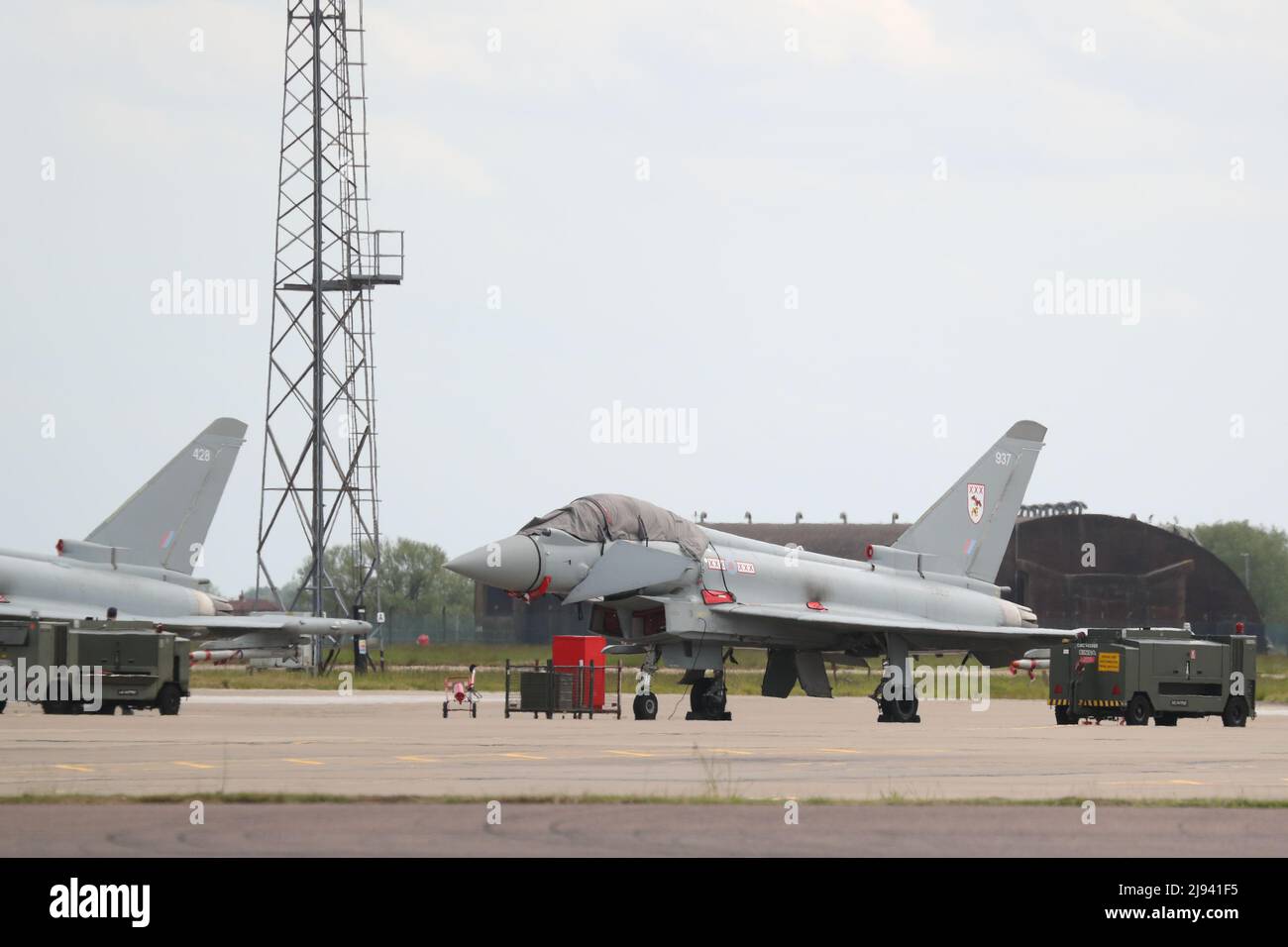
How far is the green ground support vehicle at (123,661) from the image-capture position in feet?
85.6

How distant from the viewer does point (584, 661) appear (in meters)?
28.6

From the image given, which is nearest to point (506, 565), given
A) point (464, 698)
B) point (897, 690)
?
point (464, 698)

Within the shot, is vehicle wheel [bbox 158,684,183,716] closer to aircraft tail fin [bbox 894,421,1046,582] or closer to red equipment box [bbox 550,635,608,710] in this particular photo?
red equipment box [bbox 550,635,608,710]

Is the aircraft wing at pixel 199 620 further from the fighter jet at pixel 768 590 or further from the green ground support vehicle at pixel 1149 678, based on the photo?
the green ground support vehicle at pixel 1149 678

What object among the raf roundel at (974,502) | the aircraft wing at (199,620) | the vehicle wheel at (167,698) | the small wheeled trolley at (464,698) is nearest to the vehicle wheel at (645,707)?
the small wheeled trolley at (464,698)

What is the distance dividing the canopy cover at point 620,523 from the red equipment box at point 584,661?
6.00ft

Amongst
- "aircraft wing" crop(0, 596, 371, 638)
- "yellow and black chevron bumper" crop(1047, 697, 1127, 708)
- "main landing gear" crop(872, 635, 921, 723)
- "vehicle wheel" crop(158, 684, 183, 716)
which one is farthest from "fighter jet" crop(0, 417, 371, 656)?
"yellow and black chevron bumper" crop(1047, 697, 1127, 708)

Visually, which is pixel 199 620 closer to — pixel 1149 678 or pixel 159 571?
pixel 159 571

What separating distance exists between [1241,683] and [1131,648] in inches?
98.3

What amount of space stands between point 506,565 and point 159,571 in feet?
35.6

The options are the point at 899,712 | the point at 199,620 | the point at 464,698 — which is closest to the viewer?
the point at 899,712
